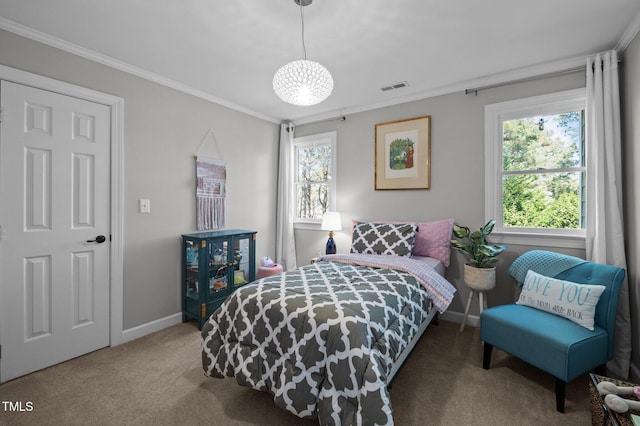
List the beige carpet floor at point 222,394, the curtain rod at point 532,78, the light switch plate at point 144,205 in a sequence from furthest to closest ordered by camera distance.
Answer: the light switch plate at point 144,205
the curtain rod at point 532,78
the beige carpet floor at point 222,394

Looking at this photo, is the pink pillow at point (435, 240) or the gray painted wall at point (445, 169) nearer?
the gray painted wall at point (445, 169)

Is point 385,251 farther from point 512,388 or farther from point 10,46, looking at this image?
point 10,46

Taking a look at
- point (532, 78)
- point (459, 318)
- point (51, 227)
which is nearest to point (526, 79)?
point (532, 78)

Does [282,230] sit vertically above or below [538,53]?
below

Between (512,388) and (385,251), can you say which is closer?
(512,388)

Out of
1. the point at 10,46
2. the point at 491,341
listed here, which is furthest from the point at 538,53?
the point at 10,46

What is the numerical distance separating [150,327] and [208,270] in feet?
2.52

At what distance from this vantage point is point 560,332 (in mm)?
1798

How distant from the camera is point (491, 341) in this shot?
212cm

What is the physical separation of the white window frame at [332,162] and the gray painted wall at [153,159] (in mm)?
1034

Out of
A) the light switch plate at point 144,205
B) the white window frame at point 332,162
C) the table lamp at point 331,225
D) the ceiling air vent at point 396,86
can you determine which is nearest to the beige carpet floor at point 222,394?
the light switch plate at point 144,205

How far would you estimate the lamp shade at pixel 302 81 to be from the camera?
1.87 meters

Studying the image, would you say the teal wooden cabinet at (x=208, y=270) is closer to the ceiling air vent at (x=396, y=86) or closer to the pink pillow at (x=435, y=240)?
the pink pillow at (x=435, y=240)

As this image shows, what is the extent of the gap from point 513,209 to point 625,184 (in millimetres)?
790
